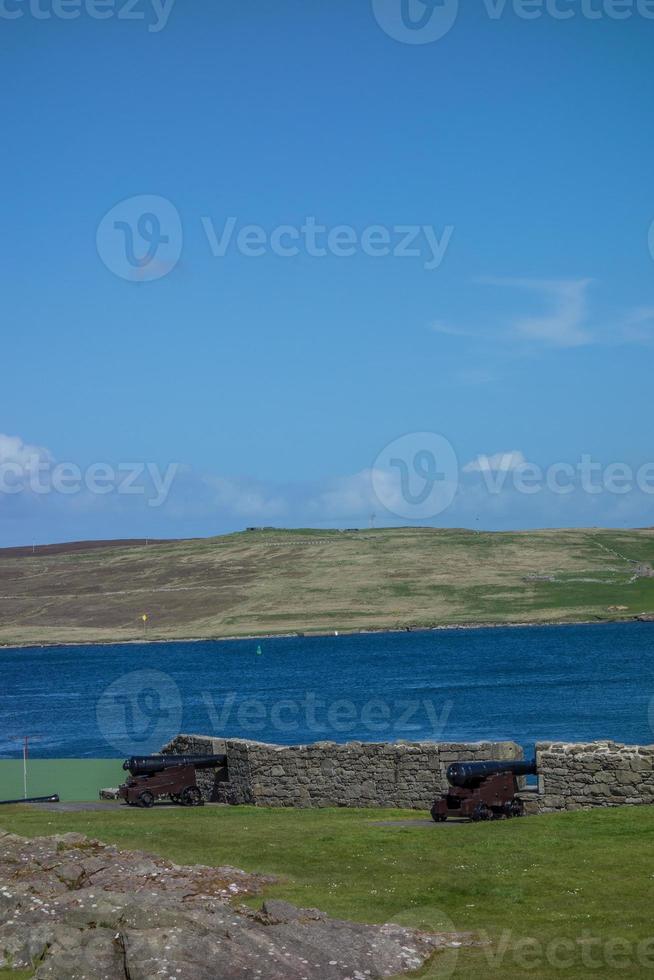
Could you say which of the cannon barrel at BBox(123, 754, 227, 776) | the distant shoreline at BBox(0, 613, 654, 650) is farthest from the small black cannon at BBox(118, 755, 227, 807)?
the distant shoreline at BBox(0, 613, 654, 650)

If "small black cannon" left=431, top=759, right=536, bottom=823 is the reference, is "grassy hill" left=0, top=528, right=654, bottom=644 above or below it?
above

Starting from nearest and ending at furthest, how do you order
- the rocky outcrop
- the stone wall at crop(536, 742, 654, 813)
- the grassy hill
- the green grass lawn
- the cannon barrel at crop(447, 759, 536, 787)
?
the rocky outcrop, the green grass lawn, the stone wall at crop(536, 742, 654, 813), the cannon barrel at crop(447, 759, 536, 787), the grassy hill

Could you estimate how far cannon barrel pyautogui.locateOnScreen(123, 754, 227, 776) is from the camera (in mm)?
28764

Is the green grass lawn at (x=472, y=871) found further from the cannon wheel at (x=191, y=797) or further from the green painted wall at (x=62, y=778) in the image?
the green painted wall at (x=62, y=778)

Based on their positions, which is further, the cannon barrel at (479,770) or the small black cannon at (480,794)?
the cannon barrel at (479,770)

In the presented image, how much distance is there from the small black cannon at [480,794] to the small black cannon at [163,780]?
7723 millimetres

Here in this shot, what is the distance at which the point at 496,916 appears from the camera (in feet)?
48.9

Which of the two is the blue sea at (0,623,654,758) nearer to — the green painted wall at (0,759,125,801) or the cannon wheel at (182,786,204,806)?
the green painted wall at (0,759,125,801)

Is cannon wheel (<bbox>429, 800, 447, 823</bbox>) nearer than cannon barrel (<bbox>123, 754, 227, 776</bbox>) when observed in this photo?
Yes

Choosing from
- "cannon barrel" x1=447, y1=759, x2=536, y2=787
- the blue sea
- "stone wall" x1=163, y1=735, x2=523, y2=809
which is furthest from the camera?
the blue sea

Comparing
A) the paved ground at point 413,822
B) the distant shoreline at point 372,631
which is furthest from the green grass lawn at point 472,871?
the distant shoreline at point 372,631

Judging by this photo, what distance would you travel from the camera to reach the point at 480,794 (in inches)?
904

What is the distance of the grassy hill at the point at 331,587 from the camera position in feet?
484

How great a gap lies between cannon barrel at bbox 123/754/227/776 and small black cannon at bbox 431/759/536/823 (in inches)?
302
